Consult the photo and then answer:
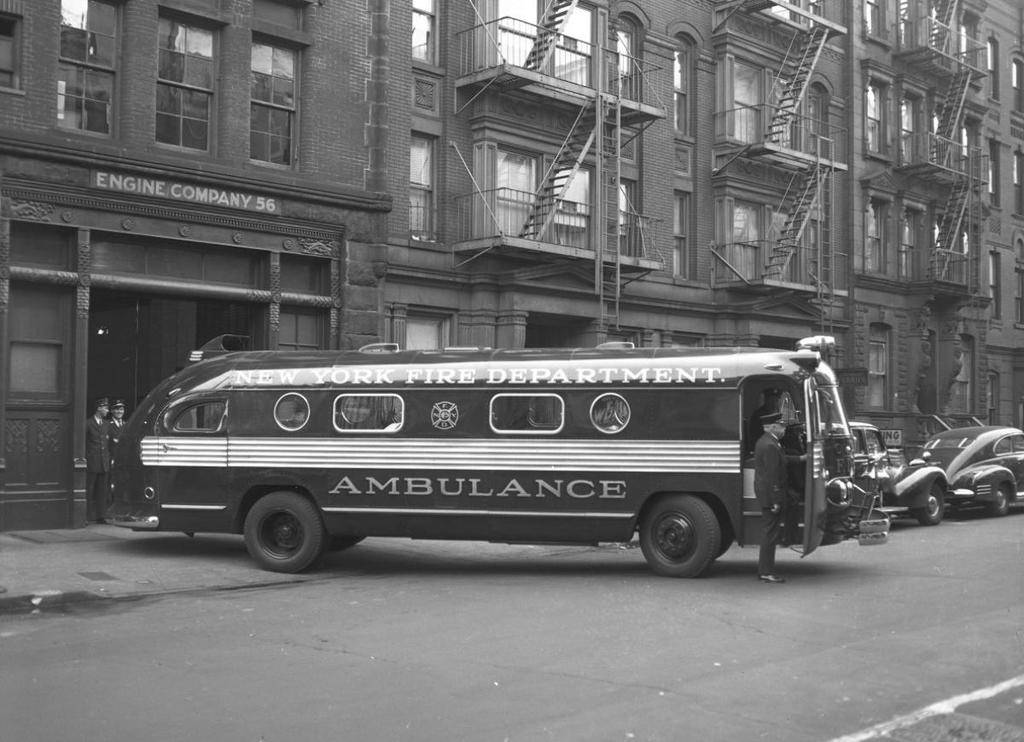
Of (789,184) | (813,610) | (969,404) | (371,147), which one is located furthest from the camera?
(969,404)

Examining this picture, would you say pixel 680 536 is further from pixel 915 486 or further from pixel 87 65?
pixel 87 65

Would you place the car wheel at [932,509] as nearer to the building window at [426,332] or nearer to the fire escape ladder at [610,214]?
the fire escape ladder at [610,214]

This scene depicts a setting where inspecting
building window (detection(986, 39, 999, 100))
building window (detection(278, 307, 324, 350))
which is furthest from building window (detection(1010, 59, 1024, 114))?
building window (detection(278, 307, 324, 350))

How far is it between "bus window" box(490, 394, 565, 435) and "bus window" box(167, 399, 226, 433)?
3.39 meters

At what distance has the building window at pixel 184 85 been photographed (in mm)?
18531

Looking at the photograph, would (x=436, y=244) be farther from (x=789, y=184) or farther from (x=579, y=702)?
(x=579, y=702)

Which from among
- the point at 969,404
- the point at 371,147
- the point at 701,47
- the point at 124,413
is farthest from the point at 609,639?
the point at 969,404

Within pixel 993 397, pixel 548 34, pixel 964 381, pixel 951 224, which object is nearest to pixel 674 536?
pixel 548 34

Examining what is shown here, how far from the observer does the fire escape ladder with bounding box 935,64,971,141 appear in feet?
115

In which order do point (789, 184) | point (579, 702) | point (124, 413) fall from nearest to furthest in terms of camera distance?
point (579, 702)
point (124, 413)
point (789, 184)

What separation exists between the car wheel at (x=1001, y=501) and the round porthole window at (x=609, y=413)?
11.5 metres

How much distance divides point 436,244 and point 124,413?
6.80 meters

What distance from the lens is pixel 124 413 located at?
18.5 metres

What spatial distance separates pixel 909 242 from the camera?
34781mm
